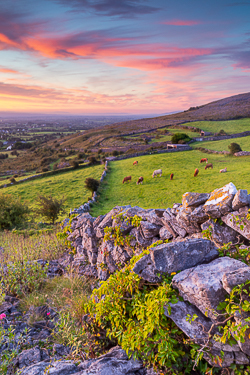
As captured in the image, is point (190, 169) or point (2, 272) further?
point (190, 169)

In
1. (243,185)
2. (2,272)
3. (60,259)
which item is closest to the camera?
(2,272)

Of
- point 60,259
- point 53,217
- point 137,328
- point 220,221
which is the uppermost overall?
point 220,221

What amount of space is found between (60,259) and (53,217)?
36.7ft

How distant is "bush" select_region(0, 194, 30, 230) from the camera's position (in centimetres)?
1973

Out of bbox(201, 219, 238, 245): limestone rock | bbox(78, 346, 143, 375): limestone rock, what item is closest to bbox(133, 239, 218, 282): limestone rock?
bbox(201, 219, 238, 245): limestone rock

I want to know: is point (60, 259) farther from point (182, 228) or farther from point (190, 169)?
point (190, 169)

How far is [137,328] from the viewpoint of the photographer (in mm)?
3906

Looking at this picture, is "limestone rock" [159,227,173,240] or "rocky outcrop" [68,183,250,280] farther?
"limestone rock" [159,227,173,240]

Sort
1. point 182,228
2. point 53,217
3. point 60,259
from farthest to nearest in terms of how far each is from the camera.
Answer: point 53,217
point 60,259
point 182,228

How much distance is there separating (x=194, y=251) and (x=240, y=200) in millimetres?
1462

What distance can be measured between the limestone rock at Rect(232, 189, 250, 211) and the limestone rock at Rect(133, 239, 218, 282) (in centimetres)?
104

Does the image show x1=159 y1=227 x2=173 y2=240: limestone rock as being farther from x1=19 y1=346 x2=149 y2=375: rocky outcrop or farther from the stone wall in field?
x1=19 y1=346 x2=149 y2=375: rocky outcrop

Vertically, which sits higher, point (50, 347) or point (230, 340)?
point (230, 340)

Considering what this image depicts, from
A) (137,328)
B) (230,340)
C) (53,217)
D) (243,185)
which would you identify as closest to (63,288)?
(137,328)
